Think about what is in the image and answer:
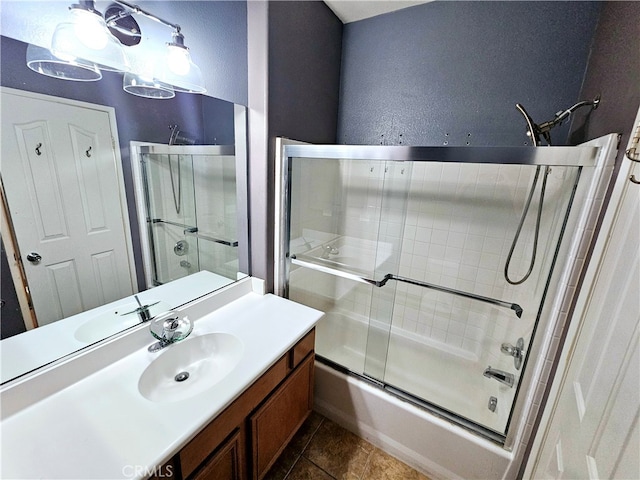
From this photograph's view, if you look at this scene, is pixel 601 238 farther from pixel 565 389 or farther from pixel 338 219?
pixel 338 219

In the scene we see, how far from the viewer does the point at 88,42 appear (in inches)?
34.8

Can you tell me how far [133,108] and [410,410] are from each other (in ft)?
6.33

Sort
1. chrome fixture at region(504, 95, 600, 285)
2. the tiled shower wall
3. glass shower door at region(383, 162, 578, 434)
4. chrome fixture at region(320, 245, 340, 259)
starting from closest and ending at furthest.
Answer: chrome fixture at region(504, 95, 600, 285) → glass shower door at region(383, 162, 578, 434) → the tiled shower wall → chrome fixture at region(320, 245, 340, 259)

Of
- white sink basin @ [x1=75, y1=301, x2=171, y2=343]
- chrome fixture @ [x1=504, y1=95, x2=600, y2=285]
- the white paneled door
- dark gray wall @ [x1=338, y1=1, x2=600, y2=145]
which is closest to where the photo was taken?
the white paneled door

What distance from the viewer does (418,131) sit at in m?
1.75

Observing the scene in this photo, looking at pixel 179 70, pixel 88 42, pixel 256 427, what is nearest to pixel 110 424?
pixel 256 427

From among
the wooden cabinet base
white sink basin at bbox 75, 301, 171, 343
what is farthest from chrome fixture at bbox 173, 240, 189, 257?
the wooden cabinet base

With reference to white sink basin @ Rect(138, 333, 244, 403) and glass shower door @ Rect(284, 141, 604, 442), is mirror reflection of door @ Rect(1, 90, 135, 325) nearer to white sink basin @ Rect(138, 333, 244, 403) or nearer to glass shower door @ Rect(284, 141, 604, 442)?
white sink basin @ Rect(138, 333, 244, 403)

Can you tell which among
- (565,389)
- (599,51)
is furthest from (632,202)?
(599,51)

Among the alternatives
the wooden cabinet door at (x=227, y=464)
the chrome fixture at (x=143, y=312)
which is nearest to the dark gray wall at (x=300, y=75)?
the chrome fixture at (x=143, y=312)

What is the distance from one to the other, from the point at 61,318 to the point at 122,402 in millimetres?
388

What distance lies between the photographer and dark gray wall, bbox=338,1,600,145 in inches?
53.5

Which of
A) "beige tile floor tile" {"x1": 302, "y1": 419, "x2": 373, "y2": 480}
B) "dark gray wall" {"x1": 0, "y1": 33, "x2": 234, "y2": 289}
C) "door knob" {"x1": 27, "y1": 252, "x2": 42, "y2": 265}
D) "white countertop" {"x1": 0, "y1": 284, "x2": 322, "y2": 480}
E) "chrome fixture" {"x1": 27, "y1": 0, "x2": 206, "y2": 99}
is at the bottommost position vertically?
"beige tile floor tile" {"x1": 302, "y1": 419, "x2": 373, "y2": 480}

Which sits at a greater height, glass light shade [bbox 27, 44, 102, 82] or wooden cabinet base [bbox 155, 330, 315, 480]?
glass light shade [bbox 27, 44, 102, 82]
